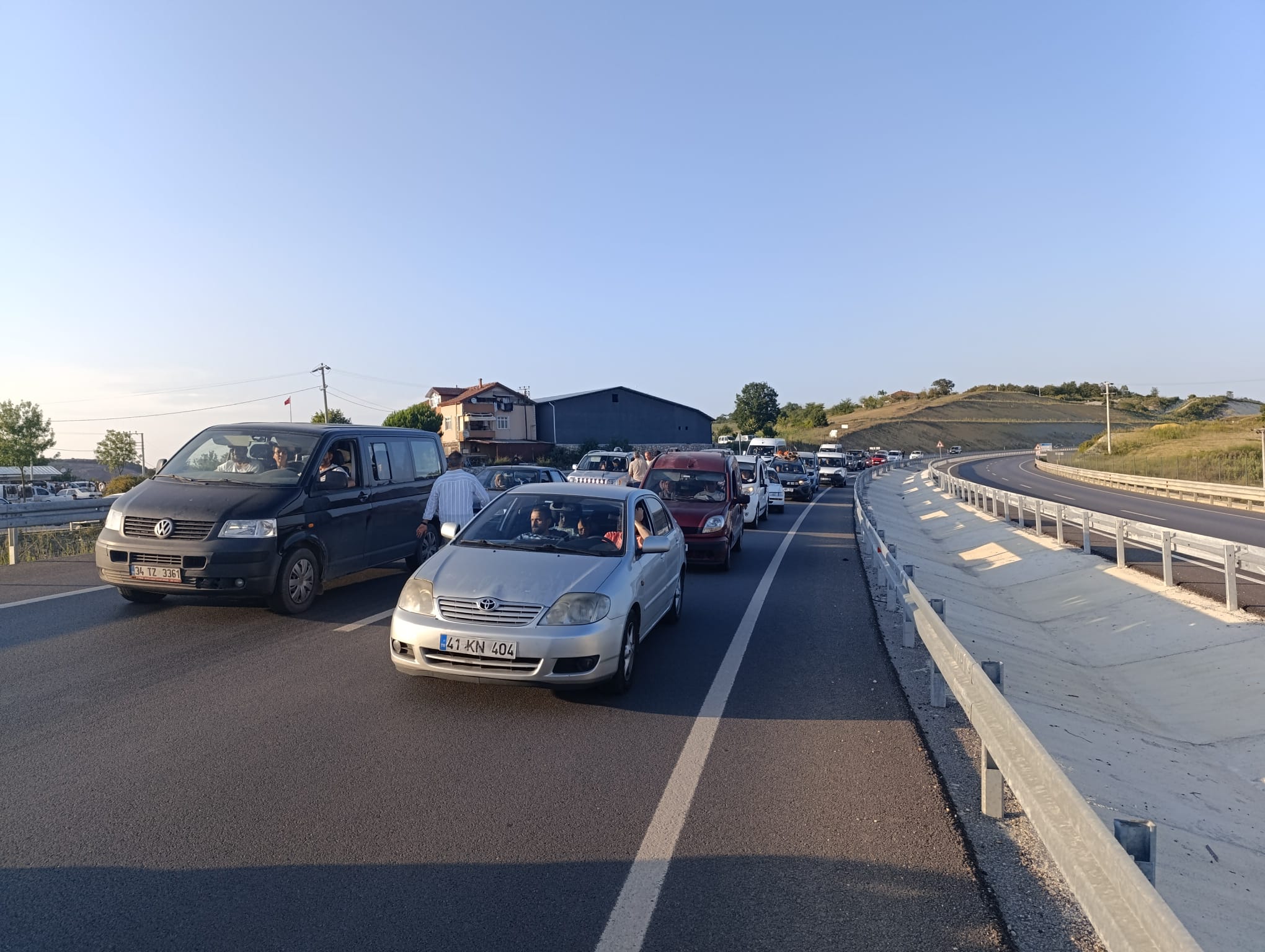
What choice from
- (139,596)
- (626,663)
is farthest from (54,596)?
(626,663)

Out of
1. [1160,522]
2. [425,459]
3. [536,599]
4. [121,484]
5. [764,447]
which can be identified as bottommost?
[1160,522]

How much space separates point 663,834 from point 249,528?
593cm

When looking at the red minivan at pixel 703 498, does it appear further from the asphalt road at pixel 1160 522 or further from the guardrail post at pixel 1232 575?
the guardrail post at pixel 1232 575

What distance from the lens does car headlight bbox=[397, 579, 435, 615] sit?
6074 mm

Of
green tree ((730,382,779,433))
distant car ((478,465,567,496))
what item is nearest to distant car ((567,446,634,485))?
distant car ((478,465,567,496))

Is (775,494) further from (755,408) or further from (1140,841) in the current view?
(755,408)

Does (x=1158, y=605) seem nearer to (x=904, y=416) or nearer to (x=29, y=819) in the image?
(x=29, y=819)

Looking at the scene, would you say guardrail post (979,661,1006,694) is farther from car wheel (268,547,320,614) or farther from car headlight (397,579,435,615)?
car wheel (268,547,320,614)

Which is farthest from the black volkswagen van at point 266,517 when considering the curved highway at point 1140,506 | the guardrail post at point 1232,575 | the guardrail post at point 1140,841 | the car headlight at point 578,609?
the curved highway at point 1140,506

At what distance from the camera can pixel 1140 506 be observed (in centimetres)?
3166

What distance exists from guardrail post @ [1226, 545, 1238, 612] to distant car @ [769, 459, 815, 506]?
25.0 meters

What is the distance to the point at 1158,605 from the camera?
9977 mm

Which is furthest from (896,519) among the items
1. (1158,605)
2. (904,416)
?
(904,416)

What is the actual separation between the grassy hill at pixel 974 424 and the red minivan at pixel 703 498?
91763mm
